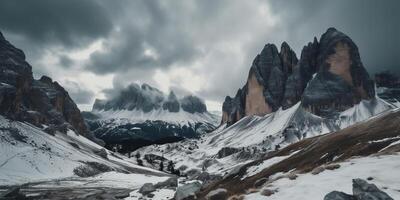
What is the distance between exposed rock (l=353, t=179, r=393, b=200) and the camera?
20.2m

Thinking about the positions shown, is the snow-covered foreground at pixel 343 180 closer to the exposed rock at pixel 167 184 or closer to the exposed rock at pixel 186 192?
the exposed rock at pixel 186 192

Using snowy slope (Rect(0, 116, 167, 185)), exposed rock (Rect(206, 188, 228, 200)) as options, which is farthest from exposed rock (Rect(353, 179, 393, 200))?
snowy slope (Rect(0, 116, 167, 185))

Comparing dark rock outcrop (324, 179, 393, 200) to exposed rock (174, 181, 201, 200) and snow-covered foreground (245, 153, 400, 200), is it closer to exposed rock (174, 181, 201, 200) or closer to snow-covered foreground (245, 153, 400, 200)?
snow-covered foreground (245, 153, 400, 200)

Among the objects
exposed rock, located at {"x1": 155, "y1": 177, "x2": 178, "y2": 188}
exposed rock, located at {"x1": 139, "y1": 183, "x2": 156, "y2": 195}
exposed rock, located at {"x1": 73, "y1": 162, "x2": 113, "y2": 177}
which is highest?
exposed rock, located at {"x1": 73, "y1": 162, "x2": 113, "y2": 177}

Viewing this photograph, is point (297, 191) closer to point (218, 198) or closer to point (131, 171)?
point (218, 198)

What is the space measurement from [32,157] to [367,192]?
522 feet

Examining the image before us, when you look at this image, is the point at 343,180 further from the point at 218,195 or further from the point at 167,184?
the point at 167,184

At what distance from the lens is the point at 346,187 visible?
83.1 feet

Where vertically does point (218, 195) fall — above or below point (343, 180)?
below

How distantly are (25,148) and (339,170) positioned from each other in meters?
160

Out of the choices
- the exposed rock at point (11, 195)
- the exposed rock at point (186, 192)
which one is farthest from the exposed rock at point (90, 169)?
the exposed rock at point (186, 192)

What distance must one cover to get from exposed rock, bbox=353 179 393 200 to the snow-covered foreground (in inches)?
65.2

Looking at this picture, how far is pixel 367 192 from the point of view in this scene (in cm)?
2045

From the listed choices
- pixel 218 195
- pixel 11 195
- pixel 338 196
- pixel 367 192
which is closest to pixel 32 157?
pixel 11 195
